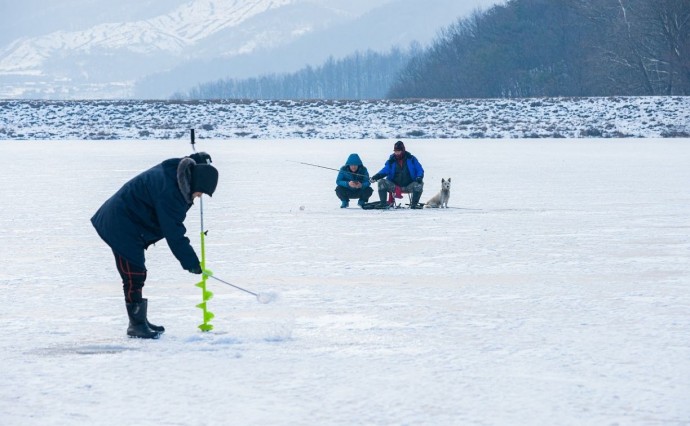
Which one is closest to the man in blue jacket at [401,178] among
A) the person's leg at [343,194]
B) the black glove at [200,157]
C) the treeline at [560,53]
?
the person's leg at [343,194]

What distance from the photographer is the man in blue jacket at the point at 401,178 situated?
15.2 meters

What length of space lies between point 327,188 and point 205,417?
1469cm

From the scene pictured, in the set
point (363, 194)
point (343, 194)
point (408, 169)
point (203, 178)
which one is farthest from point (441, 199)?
point (203, 178)


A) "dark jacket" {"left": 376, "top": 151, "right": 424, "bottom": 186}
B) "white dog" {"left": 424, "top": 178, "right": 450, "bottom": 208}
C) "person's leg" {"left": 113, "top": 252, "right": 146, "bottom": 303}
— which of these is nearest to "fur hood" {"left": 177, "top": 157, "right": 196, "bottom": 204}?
"person's leg" {"left": 113, "top": 252, "right": 146, "bottom": 303}

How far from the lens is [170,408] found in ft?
15.2

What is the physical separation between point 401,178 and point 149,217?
9.41 meters

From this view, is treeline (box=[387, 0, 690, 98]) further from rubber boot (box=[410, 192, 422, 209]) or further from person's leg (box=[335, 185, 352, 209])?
person's leg (box=[335, 185, 352, 209])

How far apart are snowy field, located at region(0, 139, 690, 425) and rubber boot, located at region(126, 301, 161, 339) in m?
0.09

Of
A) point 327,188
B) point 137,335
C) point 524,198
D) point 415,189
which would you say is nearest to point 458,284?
point 137,335

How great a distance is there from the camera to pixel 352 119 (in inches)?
1973

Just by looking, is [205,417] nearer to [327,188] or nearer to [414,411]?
[414,411]

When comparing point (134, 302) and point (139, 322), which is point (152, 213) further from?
point (139, 322)

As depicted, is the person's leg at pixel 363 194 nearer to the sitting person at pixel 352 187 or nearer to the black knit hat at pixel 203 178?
the sitting person at pixel 352 187

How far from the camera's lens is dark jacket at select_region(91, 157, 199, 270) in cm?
→ 590
